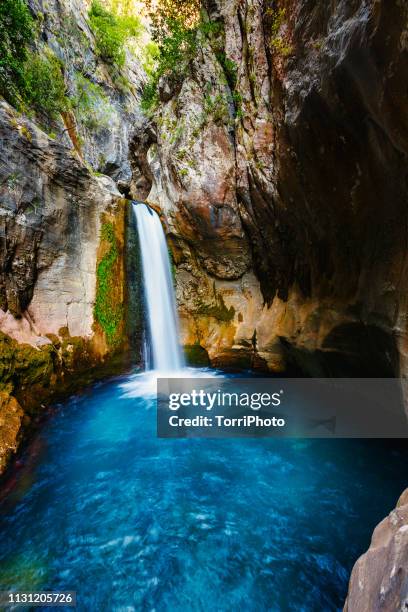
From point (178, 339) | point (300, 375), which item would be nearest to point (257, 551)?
point (300, 375)

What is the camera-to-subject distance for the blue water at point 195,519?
9.82 feet

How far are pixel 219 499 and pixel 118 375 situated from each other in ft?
18.5

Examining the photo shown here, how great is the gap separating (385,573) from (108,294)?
8.34 m

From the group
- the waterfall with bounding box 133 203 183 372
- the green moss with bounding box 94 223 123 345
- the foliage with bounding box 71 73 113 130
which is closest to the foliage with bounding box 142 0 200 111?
the waterfall with bounding box 133 203 183 372

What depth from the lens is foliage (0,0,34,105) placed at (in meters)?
7.64

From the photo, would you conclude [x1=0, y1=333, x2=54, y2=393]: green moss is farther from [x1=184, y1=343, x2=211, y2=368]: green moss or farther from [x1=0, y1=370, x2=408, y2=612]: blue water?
[x1=184, y1=343, x2=211, y2=368]: green moss

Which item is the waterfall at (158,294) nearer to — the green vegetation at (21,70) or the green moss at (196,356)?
the green moss at (196,356)

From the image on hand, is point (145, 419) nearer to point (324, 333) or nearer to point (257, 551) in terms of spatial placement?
point (257, 551)

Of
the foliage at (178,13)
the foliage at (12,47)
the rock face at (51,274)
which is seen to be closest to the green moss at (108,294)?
the rock face at (51,274)

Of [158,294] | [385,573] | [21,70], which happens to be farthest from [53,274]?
[385,573]

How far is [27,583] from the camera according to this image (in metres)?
3.02

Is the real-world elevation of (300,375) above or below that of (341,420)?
above

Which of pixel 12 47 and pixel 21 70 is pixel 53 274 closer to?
pixel 21 70

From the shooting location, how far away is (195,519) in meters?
3.84
